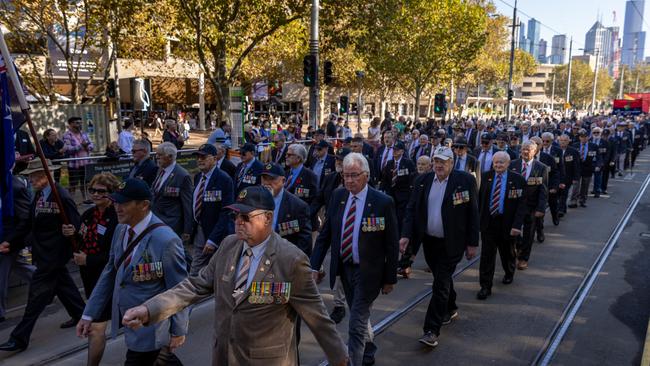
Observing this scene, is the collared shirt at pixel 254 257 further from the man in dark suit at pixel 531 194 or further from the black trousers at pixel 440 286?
the man in dark suit at pixel 531 194

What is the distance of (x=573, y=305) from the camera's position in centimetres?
694

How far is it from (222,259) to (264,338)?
0.53 m

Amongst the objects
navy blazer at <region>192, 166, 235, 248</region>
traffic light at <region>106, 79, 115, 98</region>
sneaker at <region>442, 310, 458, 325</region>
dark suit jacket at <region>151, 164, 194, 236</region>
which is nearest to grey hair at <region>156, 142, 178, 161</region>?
dark suit jacket at <region>151, 164, 194, 236</region>

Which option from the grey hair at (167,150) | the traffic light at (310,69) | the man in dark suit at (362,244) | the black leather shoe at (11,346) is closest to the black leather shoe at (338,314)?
the man in dark suit at (362,244)

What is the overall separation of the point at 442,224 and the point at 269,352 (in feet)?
10.6

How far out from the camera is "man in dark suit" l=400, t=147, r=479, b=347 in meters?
5.69

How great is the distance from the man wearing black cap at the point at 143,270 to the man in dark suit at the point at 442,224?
278cm

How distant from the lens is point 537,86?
144000mm

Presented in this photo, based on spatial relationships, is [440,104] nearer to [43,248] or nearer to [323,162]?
[323,162]

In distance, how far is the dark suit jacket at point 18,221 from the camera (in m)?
5.97

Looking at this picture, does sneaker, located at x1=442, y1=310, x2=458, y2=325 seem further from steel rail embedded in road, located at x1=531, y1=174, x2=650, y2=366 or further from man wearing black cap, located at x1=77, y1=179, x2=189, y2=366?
man wearing black cap, located at x1=77, y1=179, x2=189, y2=366

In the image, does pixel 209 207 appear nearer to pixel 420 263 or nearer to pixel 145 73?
pixel 420 263

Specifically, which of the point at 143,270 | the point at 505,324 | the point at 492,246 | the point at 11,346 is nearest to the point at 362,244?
the point at 143,270

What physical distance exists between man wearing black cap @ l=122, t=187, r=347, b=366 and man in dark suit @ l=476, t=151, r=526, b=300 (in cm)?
462
